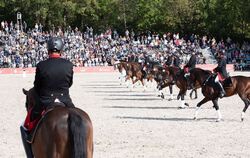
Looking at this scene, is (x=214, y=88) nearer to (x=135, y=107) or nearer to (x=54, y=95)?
(x=135, y=107)

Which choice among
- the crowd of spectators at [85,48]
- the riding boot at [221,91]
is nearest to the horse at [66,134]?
the riding boot at [221,91]

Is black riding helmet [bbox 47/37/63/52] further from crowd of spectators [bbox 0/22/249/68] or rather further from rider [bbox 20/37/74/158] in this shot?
crowd of spectators [bbox 0/22/249/68]

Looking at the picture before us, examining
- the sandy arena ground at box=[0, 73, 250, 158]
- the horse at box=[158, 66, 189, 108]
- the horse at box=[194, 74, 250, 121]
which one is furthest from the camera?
the horse at box=[158, 66, 189, 108]

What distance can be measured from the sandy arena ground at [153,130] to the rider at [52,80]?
14.1 feet

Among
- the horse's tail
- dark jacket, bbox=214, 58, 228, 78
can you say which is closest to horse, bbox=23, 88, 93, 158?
the horse's tail

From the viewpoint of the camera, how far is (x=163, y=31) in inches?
3206

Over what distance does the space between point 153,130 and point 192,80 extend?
20.0ft

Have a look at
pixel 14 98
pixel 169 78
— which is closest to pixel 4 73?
pixel 14 98

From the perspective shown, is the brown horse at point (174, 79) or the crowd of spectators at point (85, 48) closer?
the brown horse at point (174, 79)

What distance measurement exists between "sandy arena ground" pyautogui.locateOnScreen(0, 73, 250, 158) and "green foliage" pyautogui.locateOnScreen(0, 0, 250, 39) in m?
48.1

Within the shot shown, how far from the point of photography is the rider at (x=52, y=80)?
8422mm

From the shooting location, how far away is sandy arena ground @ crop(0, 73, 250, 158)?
13133 mm

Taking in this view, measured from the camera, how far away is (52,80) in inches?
333

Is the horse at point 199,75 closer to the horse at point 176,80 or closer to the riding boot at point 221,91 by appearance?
the riding boot at point 221,91
